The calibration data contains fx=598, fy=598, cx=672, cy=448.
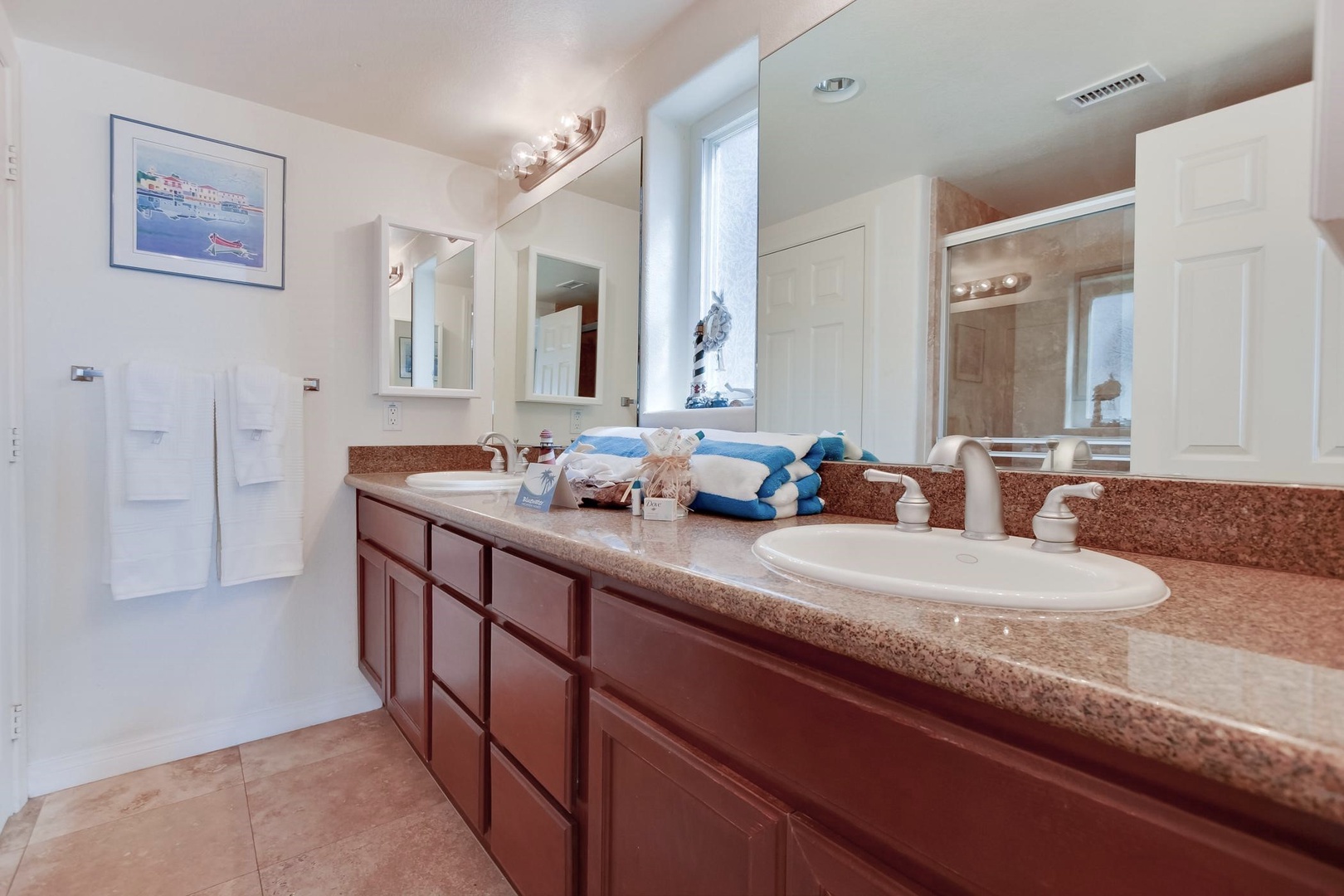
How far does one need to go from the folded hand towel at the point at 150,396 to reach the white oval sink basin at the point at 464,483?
72 centimetres

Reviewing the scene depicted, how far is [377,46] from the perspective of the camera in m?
1.79

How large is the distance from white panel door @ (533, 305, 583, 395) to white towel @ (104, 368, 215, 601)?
41.6 inches

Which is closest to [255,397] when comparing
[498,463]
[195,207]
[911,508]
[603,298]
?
[195,207]

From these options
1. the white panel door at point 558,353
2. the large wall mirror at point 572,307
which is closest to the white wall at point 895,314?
the large wall mirror at point 572,307

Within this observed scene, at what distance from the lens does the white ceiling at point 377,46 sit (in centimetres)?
163

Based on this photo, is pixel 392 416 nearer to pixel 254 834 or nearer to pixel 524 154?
pixel 524 154

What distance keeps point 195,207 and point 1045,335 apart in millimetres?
2478

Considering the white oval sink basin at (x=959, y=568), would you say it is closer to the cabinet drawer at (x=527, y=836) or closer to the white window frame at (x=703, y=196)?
the cabinet drawer at (x=527, y=836)

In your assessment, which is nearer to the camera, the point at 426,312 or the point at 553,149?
the point at 553,149

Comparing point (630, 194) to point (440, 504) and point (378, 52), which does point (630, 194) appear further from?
point (440, 504)

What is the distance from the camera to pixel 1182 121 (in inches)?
32.1

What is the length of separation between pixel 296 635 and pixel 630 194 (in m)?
1.96

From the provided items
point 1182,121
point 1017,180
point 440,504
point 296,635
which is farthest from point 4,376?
point 1182,121

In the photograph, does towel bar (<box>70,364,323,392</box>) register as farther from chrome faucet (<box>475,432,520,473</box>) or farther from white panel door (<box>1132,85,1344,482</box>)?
white panel door (<box>1132,85,1344,482</box>)
